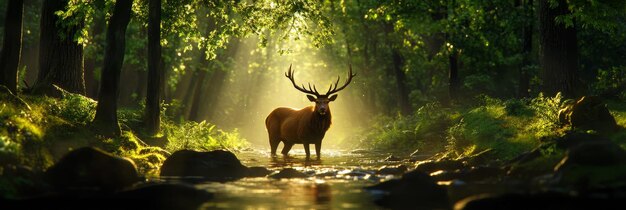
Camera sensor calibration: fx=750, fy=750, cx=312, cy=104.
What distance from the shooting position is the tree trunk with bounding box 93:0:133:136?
637 inches

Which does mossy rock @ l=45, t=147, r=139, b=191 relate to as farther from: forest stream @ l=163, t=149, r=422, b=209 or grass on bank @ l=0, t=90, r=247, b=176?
forest stream @ l=163, t=149, r=422, b=209

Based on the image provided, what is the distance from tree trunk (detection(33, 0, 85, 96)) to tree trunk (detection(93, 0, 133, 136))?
2834 mm

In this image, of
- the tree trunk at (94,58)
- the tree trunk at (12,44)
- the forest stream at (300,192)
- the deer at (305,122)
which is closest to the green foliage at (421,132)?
the deer at (305,122)

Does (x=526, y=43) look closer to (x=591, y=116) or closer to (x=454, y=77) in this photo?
(x=454, y=77)

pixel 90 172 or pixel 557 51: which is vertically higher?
pixel 557 51

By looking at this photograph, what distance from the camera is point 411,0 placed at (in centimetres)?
2797

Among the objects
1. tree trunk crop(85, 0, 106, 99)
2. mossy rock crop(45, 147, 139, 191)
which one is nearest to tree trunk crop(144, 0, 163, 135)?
mossy rock crop(45, 147, 139, 191)

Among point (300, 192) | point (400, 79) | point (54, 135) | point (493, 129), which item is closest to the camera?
point (300, 192)

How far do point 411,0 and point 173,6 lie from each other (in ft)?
32.5

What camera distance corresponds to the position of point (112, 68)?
1638cm

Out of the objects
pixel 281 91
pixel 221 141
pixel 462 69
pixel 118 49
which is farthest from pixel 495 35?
pixel 281 91

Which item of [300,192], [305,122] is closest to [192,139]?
[305,122]

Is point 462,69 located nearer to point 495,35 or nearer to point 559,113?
point 495,35

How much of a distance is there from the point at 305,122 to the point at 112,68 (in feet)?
20.3
